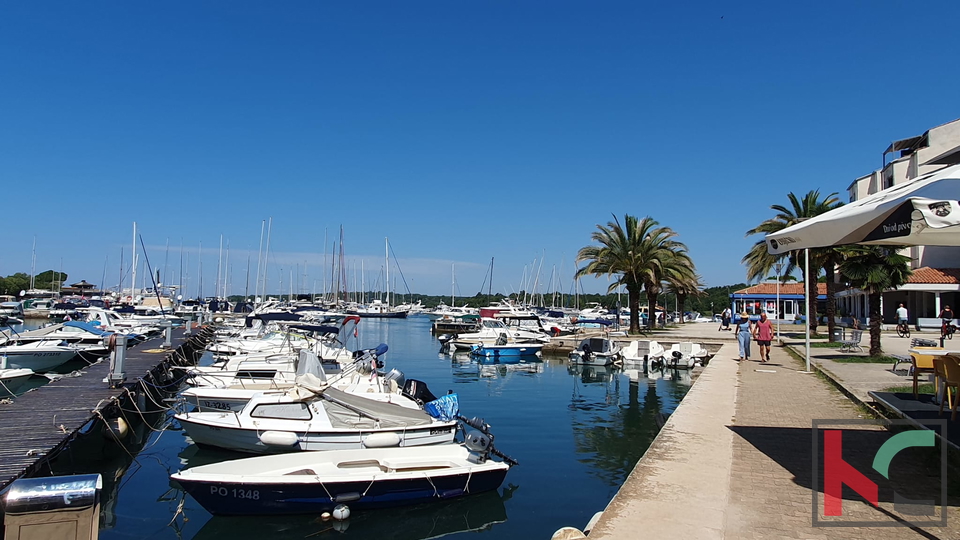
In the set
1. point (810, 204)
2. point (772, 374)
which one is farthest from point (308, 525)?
point (810, 204)

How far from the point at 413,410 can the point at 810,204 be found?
2929 centimetres

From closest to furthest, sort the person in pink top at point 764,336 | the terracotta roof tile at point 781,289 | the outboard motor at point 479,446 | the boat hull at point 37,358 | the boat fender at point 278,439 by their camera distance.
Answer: the outboard motor at point 479,446
the boat fender at point 278,439
the person in pink top at point 764,336
the boat hull at point 37,358
the terracotta roof tile at point 781,289

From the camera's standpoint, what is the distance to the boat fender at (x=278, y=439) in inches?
505

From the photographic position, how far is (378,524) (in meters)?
10.4

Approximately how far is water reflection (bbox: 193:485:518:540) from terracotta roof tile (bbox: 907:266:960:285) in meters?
41.9

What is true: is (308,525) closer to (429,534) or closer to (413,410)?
(429,534)

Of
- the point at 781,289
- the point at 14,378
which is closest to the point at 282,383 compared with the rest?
the point at 14,378

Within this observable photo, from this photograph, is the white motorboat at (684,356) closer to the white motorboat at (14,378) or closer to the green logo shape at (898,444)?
the green logo shape at (898,444)

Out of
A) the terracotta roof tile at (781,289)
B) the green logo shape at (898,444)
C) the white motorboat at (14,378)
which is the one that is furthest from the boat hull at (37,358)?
the terracotta roof tile at (781,289)

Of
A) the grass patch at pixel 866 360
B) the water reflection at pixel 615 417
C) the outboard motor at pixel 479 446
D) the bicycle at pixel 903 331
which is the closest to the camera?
the outboard motor at pixel 479 446

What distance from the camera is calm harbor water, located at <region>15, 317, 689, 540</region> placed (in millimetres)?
10398

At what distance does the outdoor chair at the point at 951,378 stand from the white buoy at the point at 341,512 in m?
9.23

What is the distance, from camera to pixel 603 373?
1260 inches

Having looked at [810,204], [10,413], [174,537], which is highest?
[810,204]
